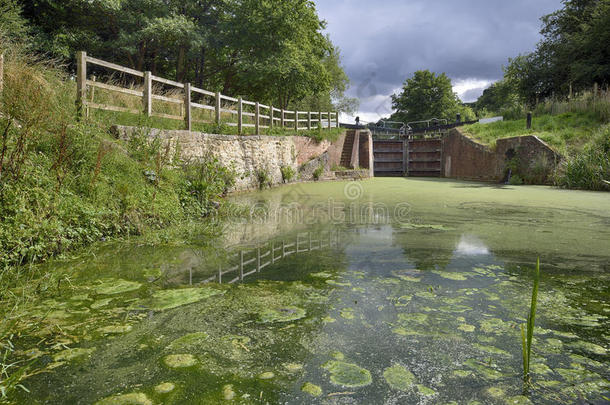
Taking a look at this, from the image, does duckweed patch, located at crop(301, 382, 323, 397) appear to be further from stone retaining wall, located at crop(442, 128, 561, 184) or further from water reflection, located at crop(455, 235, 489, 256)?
stone retaining wall, located at crop(442, 128, 561, 184)

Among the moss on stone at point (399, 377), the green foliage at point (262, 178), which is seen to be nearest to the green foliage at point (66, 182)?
the moss on stone at point (399, 377)

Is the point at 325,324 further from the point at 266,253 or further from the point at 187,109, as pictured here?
the point at 187,109

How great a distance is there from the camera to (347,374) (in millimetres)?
1710

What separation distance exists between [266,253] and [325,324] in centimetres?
176

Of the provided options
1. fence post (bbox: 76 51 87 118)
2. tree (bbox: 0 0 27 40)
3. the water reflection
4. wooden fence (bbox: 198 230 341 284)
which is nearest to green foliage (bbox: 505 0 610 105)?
the water reflection

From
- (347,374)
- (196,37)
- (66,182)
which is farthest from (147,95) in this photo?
(196,37)

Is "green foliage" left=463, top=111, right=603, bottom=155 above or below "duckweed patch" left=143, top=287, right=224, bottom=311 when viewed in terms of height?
above

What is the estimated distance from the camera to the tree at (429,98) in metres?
39.1

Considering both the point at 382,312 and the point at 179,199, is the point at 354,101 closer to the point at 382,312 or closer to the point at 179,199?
the point at 179,199

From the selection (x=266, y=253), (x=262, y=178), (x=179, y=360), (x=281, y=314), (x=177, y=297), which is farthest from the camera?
(x=262, y=178)

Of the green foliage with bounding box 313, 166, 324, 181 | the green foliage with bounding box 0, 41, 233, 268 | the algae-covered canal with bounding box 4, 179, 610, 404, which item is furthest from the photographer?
the green foliage with bounding box 313, 166, 324, 181

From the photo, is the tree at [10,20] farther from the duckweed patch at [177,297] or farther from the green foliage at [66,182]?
the duckweed patch at [177,297]

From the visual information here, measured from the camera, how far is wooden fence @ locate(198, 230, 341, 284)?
3182 mm

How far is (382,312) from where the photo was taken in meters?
2.39
